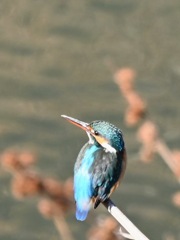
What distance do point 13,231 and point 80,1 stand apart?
11.2 ft

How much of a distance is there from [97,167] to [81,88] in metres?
5.99

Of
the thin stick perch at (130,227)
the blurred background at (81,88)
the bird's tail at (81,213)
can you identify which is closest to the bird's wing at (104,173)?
the bird's tail at (81,213)

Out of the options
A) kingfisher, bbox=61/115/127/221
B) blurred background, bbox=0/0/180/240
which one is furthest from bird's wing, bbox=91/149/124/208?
blurred background, bbox=0/0/180/240

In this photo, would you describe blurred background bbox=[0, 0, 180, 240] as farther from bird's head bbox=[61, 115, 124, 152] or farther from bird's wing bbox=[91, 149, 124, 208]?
bird's wing bbox=[91, 149, 124, 208]

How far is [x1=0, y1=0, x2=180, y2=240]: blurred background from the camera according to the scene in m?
7.95

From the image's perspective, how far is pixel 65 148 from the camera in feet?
27.1

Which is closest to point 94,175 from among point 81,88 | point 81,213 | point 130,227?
point 81,213

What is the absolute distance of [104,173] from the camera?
9.64 feet

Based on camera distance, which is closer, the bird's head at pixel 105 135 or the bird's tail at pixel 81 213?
the bird's tail at pixel 81 213

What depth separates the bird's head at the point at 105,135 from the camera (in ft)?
10.0

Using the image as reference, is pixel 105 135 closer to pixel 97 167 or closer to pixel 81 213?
pixel 97 167

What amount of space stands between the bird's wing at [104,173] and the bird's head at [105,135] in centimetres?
3

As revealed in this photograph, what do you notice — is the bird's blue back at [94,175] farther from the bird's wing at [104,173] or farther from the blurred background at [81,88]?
the blurred background at [81,88]

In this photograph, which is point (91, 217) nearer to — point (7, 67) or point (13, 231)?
point (13, 231)
